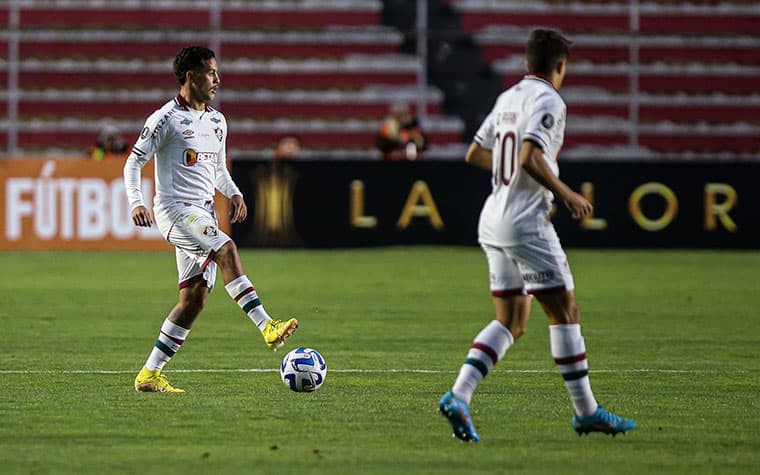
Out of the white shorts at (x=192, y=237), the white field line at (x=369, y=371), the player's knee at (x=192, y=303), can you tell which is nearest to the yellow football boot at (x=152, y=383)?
the player's knee at (x=192, y=303)

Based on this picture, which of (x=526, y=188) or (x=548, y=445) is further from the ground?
(x=526, y=188)

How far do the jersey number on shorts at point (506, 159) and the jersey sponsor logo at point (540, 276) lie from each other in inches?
17.4

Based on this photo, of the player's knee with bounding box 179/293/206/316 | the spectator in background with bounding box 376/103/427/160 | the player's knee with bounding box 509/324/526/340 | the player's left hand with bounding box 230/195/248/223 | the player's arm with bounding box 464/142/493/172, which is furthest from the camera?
the spectator in background with bounding box 376/103/427/160

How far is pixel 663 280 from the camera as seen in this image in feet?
58.1

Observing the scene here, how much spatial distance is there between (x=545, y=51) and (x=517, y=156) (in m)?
0.52

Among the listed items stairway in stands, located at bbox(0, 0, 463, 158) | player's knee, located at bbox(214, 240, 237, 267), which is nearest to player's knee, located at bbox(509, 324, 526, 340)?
player's knee, located at bbox(214, 240, 237, 267)

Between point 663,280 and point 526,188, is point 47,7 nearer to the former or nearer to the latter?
point 663,280

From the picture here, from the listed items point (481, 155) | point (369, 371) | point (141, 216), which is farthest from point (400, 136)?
point (481, 155)

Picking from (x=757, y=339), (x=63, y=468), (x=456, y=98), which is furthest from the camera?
(x=456, y=98)

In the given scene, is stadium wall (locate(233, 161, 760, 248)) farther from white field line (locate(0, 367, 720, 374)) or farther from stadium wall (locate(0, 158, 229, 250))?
white field line (locate(0, 367, 720, 374))

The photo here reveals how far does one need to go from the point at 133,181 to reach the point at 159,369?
111 centimetres

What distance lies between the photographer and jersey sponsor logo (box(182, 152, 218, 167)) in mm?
8742

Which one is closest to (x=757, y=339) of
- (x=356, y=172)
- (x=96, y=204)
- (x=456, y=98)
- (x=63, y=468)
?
(x=63, y=468)

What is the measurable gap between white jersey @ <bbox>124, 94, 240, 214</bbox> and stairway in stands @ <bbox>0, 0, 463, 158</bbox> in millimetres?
19418
